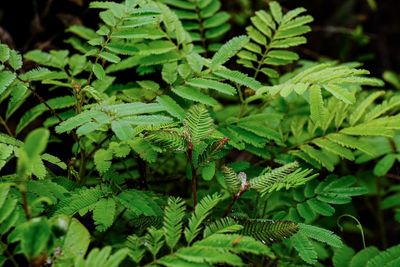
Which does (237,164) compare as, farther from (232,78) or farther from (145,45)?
(145,45)

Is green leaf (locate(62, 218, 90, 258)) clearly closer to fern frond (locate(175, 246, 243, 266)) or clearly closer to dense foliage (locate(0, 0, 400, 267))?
dense foliage (locate(0, 0, 400, 267))

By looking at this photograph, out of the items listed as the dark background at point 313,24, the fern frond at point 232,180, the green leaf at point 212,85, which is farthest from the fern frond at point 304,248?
the dark background at point 313,24

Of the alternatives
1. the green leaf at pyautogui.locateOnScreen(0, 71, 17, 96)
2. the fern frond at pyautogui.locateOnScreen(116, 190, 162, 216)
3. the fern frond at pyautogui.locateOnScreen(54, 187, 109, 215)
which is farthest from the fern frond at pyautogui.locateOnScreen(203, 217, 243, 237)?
the green leaf at pyautogui.locateOnScreen(0, 71, 17, 96)

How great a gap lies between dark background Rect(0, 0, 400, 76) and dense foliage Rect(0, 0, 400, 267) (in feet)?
1.49

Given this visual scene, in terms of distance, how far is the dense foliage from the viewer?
1.16m

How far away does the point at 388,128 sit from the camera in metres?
1.62

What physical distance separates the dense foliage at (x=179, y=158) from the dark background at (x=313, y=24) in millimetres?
454

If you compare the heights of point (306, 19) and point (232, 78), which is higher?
point (306, 19)

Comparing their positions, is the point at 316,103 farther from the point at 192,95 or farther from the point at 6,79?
the point at 6,79

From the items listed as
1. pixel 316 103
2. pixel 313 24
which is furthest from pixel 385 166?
pixel 313 24

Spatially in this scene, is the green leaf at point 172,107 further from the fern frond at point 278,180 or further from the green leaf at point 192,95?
the fern frond at point 278,180

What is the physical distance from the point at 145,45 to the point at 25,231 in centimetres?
100

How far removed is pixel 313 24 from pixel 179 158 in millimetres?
2173

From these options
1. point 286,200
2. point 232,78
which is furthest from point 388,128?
point 232,78
